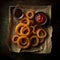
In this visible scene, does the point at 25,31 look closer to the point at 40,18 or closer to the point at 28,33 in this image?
the point at 28,33

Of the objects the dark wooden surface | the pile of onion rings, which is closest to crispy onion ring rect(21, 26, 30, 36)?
the pile of onion rings

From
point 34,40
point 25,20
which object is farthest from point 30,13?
point 34,40

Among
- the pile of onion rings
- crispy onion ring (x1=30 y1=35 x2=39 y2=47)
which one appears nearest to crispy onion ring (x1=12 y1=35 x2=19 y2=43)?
the pile of onion rings

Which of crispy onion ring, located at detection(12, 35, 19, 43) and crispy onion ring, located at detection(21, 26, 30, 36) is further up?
crispy onion ring, located at detection(21, 26, 30, 36)

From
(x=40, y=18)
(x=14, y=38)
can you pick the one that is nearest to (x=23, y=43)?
(x=14, y=38)

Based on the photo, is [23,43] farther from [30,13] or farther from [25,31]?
Result: [30,13]

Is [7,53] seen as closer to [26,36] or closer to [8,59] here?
[8,59]

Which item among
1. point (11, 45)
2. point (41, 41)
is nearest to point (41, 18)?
point (41, 41)

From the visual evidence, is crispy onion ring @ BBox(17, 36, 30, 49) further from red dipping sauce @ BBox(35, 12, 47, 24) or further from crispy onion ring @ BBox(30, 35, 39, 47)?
red dipping sauce @ BBox(35, 12, 47, 24)

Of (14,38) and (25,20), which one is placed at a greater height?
(25,20)

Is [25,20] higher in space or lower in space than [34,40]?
higher

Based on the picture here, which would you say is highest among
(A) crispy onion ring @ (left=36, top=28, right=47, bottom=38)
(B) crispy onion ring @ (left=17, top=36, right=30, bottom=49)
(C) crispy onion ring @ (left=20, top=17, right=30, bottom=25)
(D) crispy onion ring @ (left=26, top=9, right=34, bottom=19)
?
(D) crispy onion ring @ (left=26, top=9, right=34, bottom=19)
